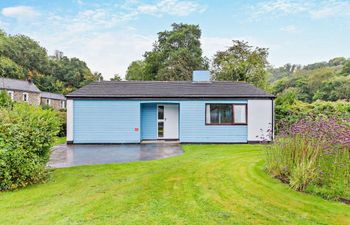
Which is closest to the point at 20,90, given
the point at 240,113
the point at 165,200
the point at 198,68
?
the point at 198,68

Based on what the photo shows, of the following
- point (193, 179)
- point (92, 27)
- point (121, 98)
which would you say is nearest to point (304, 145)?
point (193, 179)

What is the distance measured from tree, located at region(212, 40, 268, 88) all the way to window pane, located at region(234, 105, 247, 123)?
1351 centimetres

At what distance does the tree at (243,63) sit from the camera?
24484 millimetres

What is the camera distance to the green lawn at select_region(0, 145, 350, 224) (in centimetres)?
335

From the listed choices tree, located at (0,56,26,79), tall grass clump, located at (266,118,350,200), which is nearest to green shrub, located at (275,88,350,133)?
tall grass clump, located at (266,118,350,200)

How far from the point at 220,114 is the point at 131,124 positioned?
4.81 m

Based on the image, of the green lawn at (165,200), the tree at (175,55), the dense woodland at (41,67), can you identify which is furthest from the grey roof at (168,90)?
the dense woodland at (41,67)

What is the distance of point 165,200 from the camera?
161 inches

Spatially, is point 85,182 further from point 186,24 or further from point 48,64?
point 48,64

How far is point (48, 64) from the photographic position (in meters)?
49.2

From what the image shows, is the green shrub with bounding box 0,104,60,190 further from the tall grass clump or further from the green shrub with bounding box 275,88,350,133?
the green shrub with bounding box 275,88,350,133

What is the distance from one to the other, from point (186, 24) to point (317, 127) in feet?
111

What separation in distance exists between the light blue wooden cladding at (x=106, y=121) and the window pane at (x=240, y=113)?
526 cm

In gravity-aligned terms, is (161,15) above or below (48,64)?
below
